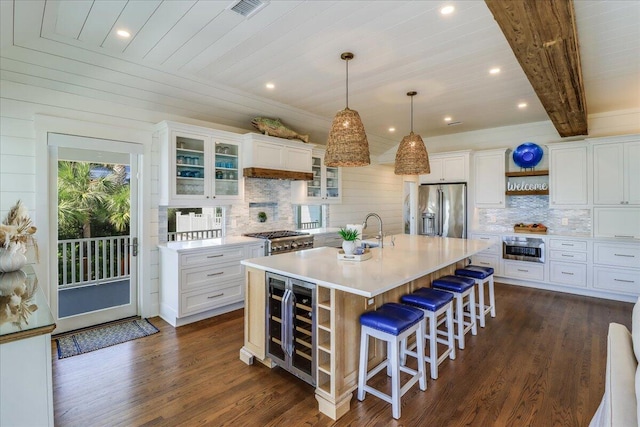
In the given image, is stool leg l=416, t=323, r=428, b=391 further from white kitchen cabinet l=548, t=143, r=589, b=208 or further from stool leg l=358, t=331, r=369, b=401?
white kitchen cabinet l=548, t=143, r=589, b=208

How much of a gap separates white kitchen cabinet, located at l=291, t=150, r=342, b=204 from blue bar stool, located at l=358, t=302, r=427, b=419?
3121 mm

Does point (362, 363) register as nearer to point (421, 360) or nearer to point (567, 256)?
point (421, 360)

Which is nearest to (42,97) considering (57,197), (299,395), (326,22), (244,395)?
(57,197)

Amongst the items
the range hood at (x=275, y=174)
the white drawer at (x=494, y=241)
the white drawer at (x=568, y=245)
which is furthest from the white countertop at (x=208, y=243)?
the white drawer at (x=568, y=245)

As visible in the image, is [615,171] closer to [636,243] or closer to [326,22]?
[636,243]

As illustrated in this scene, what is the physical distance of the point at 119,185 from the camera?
149 inches

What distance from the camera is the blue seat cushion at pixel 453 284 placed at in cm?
312

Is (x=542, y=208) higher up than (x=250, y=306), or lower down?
higher up

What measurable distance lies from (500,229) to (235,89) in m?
5.17

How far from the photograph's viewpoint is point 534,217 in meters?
5.64

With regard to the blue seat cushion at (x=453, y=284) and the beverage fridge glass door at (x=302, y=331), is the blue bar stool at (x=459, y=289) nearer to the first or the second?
the blue seat cushion at (x=453, y=284)

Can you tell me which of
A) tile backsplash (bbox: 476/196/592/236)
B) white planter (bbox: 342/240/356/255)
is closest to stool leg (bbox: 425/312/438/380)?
white planter (bbox: 342/240/356/255)

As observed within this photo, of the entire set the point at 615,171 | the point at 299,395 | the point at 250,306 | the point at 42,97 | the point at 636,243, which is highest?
the point at 42,97

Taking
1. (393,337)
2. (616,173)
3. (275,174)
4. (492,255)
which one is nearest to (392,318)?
(393,337)
